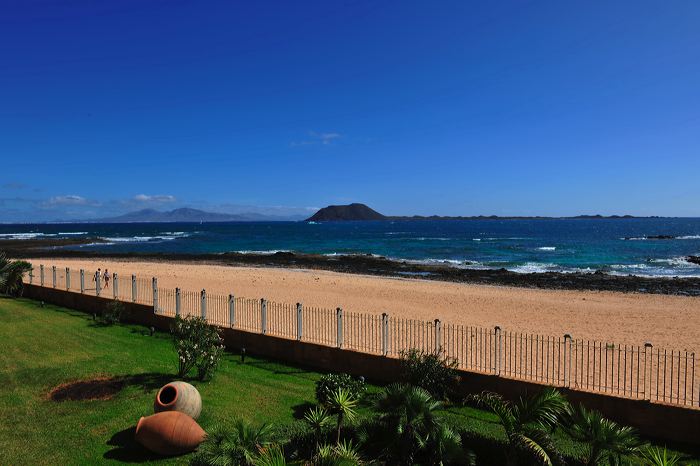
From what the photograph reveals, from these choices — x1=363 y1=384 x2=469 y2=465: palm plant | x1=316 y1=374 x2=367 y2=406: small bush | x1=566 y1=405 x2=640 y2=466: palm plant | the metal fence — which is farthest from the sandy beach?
x1=363 y1=384 x2=469 y2=465: palm plant

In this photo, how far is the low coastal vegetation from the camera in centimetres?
641

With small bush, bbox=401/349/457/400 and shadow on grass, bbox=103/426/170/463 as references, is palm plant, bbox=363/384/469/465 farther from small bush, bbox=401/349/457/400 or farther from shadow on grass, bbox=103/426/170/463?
shadow on grass, bbox=103/426/170/463

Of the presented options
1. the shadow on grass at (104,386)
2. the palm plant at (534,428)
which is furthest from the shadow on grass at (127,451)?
the palm plant at (534,428)

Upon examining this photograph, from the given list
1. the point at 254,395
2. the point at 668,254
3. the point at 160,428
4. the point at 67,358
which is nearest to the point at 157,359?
the point at 67,358

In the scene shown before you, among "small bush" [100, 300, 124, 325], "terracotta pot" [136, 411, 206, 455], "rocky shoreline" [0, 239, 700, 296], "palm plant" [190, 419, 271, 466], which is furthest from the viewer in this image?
"rocky shoreline" [0, 239, 700, 296]

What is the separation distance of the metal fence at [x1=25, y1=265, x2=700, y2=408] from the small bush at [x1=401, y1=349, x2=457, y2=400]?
1.10 ft

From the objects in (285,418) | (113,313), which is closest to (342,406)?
(285,418)

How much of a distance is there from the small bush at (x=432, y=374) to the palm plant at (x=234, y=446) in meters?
3.91

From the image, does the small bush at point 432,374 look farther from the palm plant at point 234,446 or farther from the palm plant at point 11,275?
the palm plant at point 11,275

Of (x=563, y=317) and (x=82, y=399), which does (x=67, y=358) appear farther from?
(x=563, y=317)

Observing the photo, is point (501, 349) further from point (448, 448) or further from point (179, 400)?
point (179, 400)

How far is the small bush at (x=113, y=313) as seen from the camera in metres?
16.6

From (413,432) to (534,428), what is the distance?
1621mm

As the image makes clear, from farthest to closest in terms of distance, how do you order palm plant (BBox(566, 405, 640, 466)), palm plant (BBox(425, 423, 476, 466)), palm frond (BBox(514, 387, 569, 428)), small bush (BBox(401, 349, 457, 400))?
small bush (BBox(401, 349, 457, 400)) < palm plant (BBox(425, 423, 476, 466)) < palm frond (BBox(514, 387, 569, 428)) < palm plant (BBox(566, 405, 640, 466))
